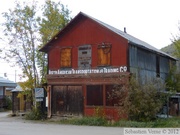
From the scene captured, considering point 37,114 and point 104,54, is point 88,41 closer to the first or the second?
point 104,54

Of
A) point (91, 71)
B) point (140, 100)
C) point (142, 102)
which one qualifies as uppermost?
point (91, 71)

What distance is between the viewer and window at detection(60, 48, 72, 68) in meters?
25.5

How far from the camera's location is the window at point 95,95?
23.3 meters

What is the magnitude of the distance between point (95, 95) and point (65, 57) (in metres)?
4.55

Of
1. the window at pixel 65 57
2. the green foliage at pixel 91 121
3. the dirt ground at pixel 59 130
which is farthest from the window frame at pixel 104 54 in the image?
the dirt ground at pixel 59 130

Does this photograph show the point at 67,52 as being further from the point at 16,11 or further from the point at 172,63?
the point at 172,63

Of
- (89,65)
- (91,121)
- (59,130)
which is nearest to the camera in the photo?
(59,130)

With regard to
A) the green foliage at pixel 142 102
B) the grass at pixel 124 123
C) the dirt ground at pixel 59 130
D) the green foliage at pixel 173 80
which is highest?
the green foliage at pixel 173 80

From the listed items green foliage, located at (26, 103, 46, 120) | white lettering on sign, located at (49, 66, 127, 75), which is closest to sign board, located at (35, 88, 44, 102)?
green foliage, located at (26, 103, 46, 120)

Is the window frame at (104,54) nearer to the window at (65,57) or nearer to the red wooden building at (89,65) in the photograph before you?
the red wooden building at (89,65)

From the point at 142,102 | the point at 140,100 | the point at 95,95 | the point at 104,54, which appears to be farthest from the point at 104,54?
the point at 142,102

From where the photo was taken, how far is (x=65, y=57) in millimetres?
25812

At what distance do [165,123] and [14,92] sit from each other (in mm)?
19705

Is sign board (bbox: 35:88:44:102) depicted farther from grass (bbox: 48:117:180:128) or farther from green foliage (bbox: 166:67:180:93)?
green foliage (bbox: 166:67:180:93)
